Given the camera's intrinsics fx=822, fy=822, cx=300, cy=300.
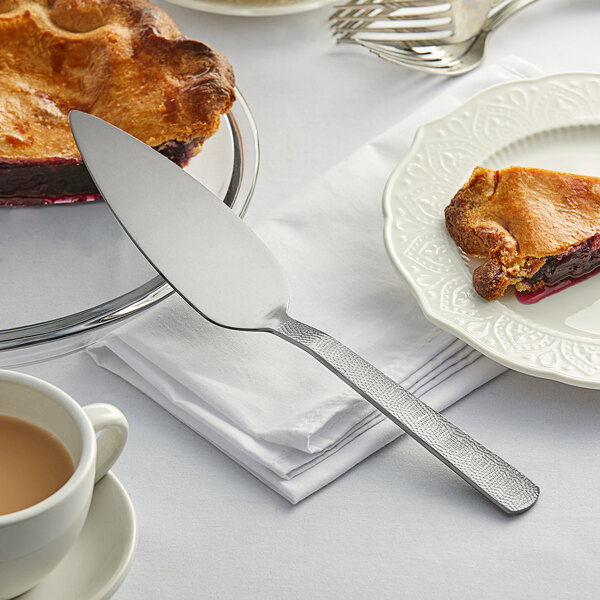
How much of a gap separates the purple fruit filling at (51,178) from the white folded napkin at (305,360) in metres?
0.18

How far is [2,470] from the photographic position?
2.26 ft

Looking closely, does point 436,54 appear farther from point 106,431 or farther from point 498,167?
point 106,431

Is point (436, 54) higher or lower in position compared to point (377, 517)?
higher

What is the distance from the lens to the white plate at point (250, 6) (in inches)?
61.4

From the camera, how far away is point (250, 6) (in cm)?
157

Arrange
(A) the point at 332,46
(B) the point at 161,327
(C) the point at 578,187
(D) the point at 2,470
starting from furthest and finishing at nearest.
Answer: (A) the point at 332,46 → (C) the point at 578,187 → (B) the point at 161,327 → (D) the point at 2,470

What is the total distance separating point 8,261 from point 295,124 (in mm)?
565

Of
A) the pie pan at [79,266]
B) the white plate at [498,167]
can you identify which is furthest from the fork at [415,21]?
the pie pan at [79,266]

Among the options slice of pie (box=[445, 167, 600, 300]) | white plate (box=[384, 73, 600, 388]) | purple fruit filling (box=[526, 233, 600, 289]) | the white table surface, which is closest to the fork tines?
white plate (box=[384, 73, 600, 388])

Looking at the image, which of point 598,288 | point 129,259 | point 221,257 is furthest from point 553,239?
point 129,259

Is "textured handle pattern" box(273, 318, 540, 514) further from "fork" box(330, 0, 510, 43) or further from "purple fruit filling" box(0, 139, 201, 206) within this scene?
"fork" box(330, 0, 510, 43)

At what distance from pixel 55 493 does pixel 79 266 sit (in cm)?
52

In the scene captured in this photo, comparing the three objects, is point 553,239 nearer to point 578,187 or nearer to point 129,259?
point 578,187

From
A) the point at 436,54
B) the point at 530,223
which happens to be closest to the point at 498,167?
the point at 530,223
